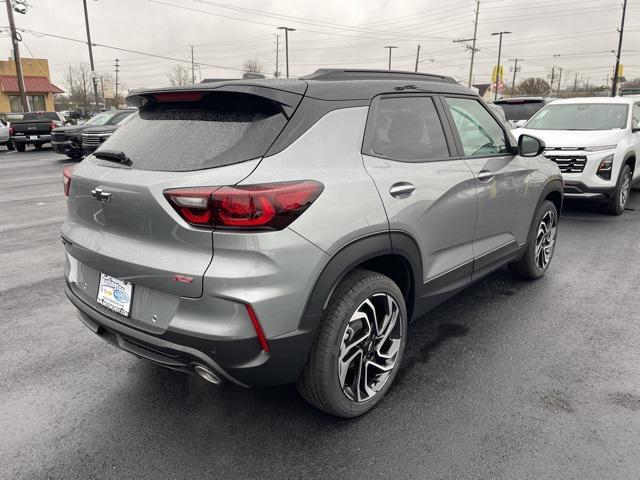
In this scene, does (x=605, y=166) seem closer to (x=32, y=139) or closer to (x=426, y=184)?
(x=426, y=184)

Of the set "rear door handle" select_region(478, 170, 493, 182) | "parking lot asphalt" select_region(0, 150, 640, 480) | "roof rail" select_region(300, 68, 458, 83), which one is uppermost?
"roof rail" select_region(300, 68, 458, 83)

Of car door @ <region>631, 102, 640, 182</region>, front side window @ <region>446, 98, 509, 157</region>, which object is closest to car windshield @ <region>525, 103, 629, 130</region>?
car door @ <region>631, 102, 640, 182</region>

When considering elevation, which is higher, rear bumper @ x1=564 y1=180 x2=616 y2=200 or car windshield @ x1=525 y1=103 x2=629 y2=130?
car windshield @ x1=525 y1=103 x2=629 y2=130

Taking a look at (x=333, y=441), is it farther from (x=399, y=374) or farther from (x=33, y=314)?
(x=33, y=314)

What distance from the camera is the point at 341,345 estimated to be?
2.46 m

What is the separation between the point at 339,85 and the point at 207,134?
2.42 feet

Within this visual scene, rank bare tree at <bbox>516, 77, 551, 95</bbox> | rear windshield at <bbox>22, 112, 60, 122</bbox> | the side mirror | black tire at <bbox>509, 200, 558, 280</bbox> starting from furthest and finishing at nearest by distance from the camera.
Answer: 1. bare tree at <bbox>516, 77, 551, 95</bbox>
2. rear windshield at <bbox>22, 112, 60, 122</bbox>
3. black tire at <bbox>509, 200, 558, 280</bbox>
4. the side mirror

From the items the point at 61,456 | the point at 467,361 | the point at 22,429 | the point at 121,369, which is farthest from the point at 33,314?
the point at 467,361

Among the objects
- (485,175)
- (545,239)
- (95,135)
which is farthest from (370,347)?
(95,135)

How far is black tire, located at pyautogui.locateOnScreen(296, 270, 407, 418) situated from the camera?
2.37 meters

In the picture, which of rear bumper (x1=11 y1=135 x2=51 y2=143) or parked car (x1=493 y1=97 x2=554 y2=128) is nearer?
parked car (x1=493 y1=97 x2=554 y2=128)

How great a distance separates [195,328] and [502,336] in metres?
2.42

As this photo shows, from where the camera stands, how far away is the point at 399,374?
123 inches

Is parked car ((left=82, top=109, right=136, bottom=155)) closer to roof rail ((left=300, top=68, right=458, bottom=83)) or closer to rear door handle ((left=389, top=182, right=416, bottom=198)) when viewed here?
roof rail ((left=300, top=68, right=458, bottom=83))
